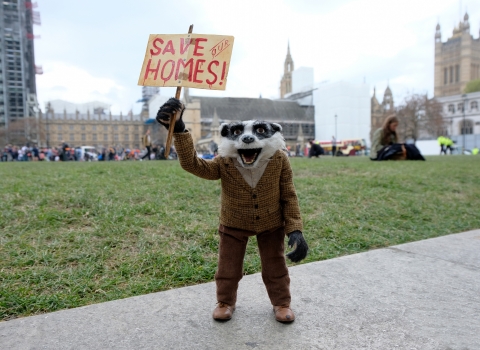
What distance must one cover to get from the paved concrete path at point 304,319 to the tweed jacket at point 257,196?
60 cm

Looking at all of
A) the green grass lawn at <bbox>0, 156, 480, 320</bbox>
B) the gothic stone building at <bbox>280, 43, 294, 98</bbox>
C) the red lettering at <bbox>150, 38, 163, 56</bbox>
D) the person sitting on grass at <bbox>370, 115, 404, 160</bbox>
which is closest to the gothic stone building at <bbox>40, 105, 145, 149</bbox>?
the gothic stone building at <bbox>280, 43, 294, 98</bbox>

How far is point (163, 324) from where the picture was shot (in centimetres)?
228

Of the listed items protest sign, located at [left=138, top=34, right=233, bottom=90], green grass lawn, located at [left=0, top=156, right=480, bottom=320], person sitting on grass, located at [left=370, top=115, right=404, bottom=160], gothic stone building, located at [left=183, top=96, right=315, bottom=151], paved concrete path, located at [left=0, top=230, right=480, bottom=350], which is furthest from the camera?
gothic stone building, located at [left=183, top=96, right=315, bottom=151]

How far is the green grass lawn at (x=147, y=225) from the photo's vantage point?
2.93 meters

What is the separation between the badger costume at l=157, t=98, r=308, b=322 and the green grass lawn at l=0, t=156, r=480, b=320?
76 centimetres

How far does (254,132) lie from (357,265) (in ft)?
5.80

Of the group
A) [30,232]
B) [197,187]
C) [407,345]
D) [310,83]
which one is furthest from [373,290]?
[310,83]

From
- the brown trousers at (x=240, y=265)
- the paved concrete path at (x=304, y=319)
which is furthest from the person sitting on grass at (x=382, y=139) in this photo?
the brown trousers at (x=240, y=265)

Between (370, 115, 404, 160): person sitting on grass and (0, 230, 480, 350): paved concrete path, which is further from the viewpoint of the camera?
(370, 115, 404, 160): person sitting on grass

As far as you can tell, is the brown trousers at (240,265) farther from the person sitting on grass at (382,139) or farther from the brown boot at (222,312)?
the person sitting on grass at (382,139)

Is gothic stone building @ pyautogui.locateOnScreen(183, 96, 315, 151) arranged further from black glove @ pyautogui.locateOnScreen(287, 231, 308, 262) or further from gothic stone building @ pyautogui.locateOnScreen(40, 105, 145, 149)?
black glove @ pyautogui.locateOnScreen(287, 231, 308, 262)

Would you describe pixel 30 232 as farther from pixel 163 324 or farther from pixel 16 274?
pixel 163 324

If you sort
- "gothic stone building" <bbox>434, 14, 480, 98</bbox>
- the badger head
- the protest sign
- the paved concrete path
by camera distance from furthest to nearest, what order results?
1. "gothic stone building" <bbox>434, 14, 480, 98</bbox>
2. the protest sign
3. the badger head
4. the paved concrete path

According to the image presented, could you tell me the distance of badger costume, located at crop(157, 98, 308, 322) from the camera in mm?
2377
